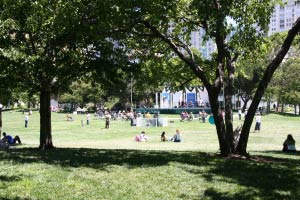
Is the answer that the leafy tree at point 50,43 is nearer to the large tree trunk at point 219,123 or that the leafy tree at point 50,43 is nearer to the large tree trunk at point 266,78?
the large tree trunk at point 219,123

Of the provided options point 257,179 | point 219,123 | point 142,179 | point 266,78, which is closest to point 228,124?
point 219,123

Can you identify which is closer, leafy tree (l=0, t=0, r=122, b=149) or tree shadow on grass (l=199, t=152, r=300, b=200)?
tree shadow on grass (l=199, t=152, r=300, b=200)

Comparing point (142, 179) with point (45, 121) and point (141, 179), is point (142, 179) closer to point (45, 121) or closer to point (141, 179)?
point (141, 179)

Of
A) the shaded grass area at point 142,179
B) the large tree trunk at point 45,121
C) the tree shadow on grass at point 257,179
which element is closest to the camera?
the shaded grass area at point 142,179

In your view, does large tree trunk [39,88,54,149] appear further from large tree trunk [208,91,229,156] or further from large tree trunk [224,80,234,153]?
large tree trunk [224,80,234,153]

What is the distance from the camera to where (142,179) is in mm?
9508

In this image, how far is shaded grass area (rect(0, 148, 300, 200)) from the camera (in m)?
8.31

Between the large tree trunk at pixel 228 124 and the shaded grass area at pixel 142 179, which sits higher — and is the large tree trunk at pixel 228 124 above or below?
above

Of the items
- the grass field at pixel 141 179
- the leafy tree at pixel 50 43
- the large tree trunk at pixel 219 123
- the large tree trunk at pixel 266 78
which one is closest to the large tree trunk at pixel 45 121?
the leafy tree at pixel 50 43

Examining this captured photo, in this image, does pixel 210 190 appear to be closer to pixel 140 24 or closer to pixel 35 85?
pixel 140 24

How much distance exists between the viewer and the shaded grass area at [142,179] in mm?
8312

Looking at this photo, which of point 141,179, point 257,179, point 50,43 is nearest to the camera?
point 141,179

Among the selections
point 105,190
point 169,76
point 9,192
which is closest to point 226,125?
point 169,76

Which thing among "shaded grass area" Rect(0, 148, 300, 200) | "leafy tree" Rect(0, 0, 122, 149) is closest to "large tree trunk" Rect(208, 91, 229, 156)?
"shaded grass area" Rect(0, 148, 300, 200)
